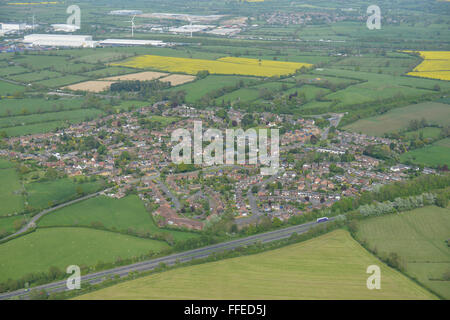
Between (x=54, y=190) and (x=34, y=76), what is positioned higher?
(x=34, y=76)

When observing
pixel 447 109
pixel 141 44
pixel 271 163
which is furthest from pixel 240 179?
pixel 141 44

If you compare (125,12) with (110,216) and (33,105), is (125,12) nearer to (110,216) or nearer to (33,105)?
(33,105)

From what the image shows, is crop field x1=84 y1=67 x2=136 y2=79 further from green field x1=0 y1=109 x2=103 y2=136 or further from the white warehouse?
the white warehouse

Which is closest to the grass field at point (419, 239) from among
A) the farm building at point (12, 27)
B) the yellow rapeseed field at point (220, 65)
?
the yellow rapeseed field at point (220, 65)

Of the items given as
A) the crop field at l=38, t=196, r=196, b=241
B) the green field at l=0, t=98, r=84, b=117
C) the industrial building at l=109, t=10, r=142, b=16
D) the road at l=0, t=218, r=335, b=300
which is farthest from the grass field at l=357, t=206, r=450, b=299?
the industrial building at l=109, t=10, r=142, b=16

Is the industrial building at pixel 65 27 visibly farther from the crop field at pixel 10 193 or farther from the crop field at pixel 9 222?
the crop field at pixel 9 222

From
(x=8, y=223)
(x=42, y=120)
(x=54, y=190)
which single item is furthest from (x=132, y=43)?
(x=8, y=223)
